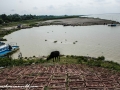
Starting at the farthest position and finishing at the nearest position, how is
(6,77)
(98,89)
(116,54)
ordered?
1. (116,54)
2. (6,77)
3. (98,89)

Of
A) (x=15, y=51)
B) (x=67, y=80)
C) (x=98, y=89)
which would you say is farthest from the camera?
(x=15, y=51)

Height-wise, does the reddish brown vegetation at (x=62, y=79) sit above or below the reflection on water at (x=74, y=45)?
above

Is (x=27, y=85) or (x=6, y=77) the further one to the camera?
(x=6, y=77)

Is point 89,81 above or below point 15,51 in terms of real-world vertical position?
above

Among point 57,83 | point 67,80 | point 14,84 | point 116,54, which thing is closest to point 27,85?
point 14,84

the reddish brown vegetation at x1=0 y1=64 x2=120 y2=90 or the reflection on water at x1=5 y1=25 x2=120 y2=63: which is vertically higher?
the reddish brown vegetation at x1=0 y1=64 x2=120 y2=90

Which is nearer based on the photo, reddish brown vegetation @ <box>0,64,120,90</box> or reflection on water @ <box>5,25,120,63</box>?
reddish brown vegetation @ <box>0,64,120,90</box>

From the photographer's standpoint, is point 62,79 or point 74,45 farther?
point 74,45

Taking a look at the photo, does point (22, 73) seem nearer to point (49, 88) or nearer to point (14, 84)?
point (14, 84)

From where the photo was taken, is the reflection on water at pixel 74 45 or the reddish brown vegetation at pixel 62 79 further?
the reflection on water at pixel 74 45

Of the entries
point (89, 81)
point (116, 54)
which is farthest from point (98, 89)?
point (116, 54)

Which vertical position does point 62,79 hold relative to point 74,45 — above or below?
above
